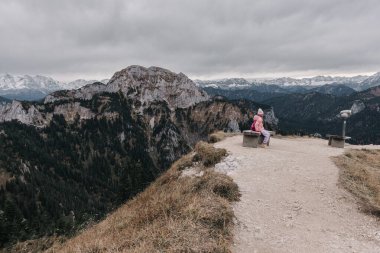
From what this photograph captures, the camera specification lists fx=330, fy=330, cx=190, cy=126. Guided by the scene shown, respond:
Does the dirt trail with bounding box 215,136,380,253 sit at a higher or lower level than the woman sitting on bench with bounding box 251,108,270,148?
lower

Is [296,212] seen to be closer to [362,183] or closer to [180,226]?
[180,226]

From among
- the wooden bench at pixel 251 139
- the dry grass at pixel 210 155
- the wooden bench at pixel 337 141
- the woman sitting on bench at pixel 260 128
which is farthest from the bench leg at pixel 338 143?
the dry grass at pixel 210 155

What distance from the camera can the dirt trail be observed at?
11787mm

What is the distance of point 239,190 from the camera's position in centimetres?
1617

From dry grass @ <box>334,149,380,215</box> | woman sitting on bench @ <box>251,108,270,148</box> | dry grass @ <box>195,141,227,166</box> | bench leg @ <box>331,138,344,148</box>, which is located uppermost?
woman sitting on bench @ <box>251,108,270,148</box>

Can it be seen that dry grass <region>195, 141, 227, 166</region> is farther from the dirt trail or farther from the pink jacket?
the pink jacket

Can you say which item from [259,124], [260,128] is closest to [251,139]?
[260,128]

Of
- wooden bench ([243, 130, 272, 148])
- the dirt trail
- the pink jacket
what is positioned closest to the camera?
the dirt trail

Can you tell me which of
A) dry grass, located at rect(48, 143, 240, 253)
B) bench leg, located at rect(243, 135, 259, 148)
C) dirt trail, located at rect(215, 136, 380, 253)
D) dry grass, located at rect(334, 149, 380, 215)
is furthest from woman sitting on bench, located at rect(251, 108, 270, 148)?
dry grass, located at rect(48, 143, 240, 253)

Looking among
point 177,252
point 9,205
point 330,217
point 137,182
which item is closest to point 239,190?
point 330,217

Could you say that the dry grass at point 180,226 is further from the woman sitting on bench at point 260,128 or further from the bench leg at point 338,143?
the bench leg at point 338,143

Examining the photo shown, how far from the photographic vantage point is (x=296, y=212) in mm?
14164

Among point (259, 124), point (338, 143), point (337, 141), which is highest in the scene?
point (259, 124)

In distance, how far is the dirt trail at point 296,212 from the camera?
11.8 meters
